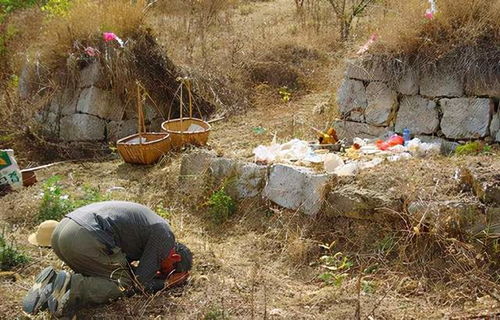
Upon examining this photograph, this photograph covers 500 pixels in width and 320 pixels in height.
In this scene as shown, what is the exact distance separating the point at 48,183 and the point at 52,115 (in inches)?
123

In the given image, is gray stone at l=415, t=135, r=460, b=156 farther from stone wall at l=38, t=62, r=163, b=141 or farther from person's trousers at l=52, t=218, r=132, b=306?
stone wall at l=38, t=62, r=163, b=141

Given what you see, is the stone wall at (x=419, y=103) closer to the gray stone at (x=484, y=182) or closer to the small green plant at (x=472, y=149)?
the small green plant at (x=472, y=149)

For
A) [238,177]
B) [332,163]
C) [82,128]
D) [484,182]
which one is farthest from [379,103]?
[82,128]

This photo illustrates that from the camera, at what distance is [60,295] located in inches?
182

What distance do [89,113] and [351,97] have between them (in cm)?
402

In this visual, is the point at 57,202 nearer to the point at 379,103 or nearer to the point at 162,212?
the point at 162,212

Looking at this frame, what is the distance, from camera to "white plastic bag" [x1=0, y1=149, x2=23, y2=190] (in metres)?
7.43

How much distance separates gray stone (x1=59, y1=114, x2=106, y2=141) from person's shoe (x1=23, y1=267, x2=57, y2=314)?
16.4 feet

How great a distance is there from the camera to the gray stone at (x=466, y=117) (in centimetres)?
711

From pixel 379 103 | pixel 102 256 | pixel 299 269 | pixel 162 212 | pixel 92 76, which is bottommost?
pixel 299 269

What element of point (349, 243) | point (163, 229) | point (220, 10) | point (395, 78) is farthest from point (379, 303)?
point (220, 10)

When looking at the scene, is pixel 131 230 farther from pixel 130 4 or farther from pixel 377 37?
pixel 130 4

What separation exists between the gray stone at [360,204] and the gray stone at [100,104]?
4.84 metres

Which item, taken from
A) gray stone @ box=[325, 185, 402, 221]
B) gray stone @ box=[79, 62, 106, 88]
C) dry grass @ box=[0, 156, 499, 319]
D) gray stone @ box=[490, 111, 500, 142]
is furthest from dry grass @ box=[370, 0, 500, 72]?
gray stone @ box=[79, 62, 106, 88]
